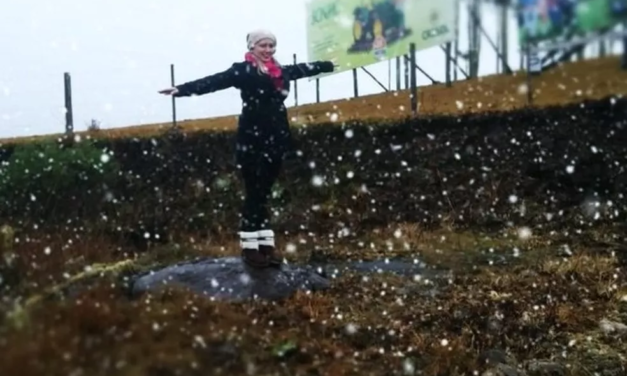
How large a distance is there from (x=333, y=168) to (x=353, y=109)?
113 cm

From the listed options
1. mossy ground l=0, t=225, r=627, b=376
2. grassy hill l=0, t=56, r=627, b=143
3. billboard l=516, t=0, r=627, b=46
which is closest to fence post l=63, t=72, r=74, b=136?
grassy hill l=0, t=56, r=627, b=143

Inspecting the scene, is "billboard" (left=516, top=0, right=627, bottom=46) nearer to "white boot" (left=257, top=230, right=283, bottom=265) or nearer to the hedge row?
"white boot" (left=257, top=230, right=283, bottom=265)

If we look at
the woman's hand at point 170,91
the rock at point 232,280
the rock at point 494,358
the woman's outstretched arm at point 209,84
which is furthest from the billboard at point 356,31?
the rock at point 494,358

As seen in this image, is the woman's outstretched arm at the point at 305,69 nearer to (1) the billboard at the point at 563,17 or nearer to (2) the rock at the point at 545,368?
(2) the rock at the point at 545,368

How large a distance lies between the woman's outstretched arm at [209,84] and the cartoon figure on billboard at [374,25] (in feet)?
4.16

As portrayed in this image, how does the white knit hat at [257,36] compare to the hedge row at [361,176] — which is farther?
the hedge row at [361,176]

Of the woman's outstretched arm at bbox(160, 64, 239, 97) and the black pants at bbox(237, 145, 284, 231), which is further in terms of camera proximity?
the black pants at bbox(237, 145, 284, 231)

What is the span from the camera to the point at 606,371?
5.73 metres

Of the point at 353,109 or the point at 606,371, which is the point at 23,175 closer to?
the point at 353,109

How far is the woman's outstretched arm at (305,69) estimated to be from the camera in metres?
6.21

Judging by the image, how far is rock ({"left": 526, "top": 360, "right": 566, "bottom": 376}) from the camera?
18.2ft

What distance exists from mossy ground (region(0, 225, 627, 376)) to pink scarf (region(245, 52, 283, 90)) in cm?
174

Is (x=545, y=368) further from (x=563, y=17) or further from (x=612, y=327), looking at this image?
(x=563, y=17)

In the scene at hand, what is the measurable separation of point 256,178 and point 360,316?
4.65ft
